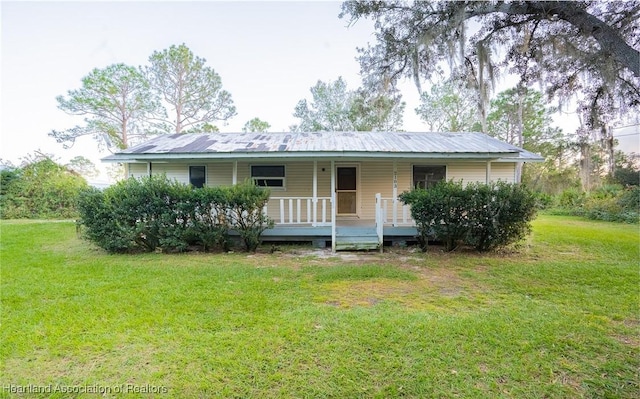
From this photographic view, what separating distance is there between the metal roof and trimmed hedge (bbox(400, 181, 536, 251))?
1345 mm

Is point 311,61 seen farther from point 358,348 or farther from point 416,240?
point 358,348

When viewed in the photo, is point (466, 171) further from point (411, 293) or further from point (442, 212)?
point (411, 293)

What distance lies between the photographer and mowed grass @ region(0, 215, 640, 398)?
96.6 inches

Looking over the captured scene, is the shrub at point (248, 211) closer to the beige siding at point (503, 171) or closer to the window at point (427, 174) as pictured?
the window at point (427, 174)

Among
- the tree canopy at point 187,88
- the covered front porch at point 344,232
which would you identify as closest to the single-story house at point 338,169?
the covered front porch at point 344,232

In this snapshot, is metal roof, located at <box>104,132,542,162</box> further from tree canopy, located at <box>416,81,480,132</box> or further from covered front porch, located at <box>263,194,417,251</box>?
tree canopy, located at <box>416,81,480,132</box>

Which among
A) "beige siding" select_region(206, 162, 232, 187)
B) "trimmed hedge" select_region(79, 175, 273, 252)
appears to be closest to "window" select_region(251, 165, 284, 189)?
"beige siding" select_region(206, 162, 232, 187)

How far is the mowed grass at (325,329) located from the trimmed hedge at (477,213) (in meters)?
1.12

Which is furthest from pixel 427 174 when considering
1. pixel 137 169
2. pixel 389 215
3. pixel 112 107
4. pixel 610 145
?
pixel 112 107

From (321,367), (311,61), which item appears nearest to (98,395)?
(321,367)

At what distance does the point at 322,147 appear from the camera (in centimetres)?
887

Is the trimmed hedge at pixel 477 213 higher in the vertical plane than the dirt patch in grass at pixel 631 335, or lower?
higher

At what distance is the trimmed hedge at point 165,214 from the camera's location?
7.09 meters

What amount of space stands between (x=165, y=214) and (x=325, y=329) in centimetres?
547
